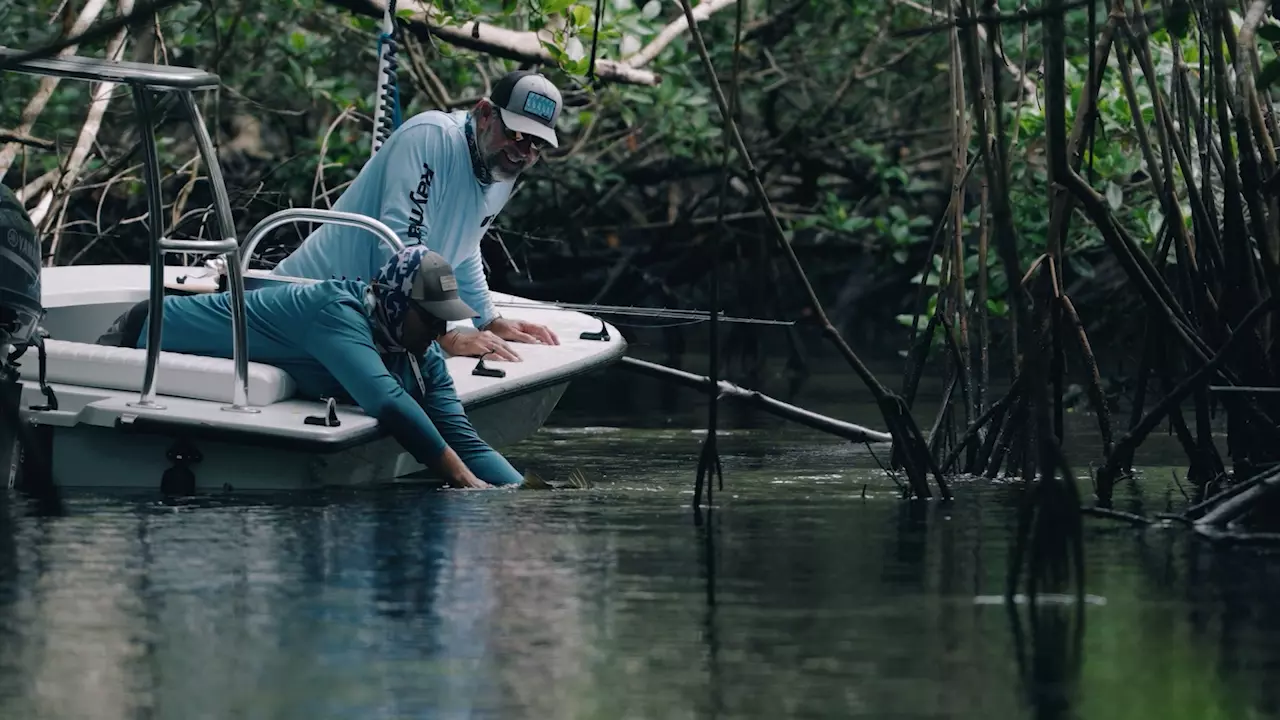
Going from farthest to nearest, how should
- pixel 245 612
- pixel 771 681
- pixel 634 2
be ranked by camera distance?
pixel 634 2 < pixel 245 612 < pixel 771 681

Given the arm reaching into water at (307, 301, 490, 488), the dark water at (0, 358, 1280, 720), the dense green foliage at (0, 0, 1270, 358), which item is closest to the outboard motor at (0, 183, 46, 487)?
the dark water at (0, 358, 1280, 720)

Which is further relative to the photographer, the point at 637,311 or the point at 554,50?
the point at 554,50

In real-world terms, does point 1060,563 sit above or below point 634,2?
below

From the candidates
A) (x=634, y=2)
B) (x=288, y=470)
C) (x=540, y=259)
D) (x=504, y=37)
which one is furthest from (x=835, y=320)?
(x=288, y=470)

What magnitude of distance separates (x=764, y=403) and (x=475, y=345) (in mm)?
1320

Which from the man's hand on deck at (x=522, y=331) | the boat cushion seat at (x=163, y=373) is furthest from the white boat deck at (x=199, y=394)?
the man's hand on deck at (x=522, y=331)

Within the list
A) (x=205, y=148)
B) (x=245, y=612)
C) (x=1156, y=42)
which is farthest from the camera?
(x=1156, y=42)

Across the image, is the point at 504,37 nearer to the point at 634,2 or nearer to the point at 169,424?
the point at 634,2

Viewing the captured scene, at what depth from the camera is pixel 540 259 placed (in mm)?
18672

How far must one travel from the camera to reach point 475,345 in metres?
10.1

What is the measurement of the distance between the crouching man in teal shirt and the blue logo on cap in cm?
101

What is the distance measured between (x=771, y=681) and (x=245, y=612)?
150 cm

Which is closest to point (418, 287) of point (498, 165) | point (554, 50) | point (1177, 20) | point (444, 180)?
point (444, 180)

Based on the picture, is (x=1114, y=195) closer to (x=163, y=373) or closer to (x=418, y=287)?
(x=418, y=287)
